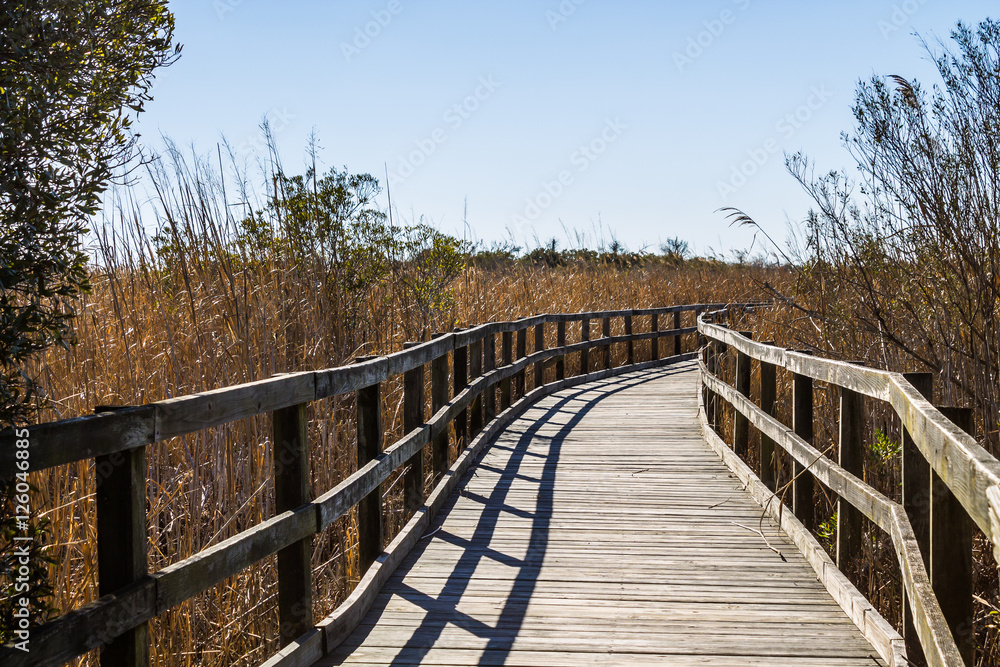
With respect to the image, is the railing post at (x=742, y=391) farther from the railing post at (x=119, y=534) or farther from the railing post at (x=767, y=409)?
the railing post at (x=119, y=534)

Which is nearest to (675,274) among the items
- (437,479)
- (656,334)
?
(656,334)

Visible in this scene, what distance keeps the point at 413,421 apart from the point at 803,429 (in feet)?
7.33

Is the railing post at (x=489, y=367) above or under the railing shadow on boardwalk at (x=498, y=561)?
above

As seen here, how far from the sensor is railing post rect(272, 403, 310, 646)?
10.6 ft

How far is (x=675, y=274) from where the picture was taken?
18562 mm

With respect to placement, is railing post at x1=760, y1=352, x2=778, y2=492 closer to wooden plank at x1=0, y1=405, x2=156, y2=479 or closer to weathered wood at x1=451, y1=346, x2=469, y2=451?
weathered wood at x1=451, y1=346, x2=469, y2=451

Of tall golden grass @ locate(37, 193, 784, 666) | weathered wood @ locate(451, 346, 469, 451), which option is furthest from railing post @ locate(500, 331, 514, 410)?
tall golden grass @ locate(37, 193, 784, 666)

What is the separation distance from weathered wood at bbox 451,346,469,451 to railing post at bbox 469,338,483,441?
0.26m

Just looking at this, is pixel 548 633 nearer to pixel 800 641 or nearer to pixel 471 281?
pixel 800 641

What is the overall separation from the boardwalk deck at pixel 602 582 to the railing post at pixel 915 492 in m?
0.29

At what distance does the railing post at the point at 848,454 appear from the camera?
3.93 m

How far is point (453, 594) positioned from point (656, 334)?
1150cm

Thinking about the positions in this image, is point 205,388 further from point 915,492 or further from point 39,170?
point 915,492

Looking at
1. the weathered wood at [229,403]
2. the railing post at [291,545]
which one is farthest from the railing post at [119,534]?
the railing post at [291,545]
